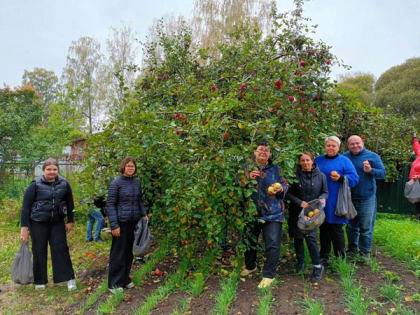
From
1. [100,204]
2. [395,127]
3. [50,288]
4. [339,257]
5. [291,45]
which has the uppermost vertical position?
[291,45]

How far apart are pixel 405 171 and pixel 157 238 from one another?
614cm

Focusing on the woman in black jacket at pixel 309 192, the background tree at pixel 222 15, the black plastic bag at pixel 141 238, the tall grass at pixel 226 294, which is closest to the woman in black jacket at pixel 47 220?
the black plastic bag at pixel 141 238

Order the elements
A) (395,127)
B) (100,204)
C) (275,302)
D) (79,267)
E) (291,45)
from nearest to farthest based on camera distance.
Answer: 1. (275,302)
2. (79,267)
3. (291,45)
4. (100,204)
5. (395,127)

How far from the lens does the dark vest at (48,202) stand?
383 centimetres

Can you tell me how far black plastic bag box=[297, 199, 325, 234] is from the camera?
3.27m

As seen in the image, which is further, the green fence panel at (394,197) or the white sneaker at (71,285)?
the green fence panel at (394,197)

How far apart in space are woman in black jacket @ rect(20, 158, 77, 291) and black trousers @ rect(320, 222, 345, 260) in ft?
10.2

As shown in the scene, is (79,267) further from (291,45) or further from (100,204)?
(291,45)

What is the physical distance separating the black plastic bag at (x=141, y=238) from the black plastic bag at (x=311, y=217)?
170cm

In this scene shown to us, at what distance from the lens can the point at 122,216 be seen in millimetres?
3588

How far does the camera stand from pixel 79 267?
4766mm

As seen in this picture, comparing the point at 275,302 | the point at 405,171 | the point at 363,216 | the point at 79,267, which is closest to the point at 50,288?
the point at 79,267

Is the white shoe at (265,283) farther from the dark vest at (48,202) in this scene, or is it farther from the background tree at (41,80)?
the background tree at (41,80)

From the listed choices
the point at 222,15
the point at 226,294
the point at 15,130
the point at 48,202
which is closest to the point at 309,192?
the point at 226,294
